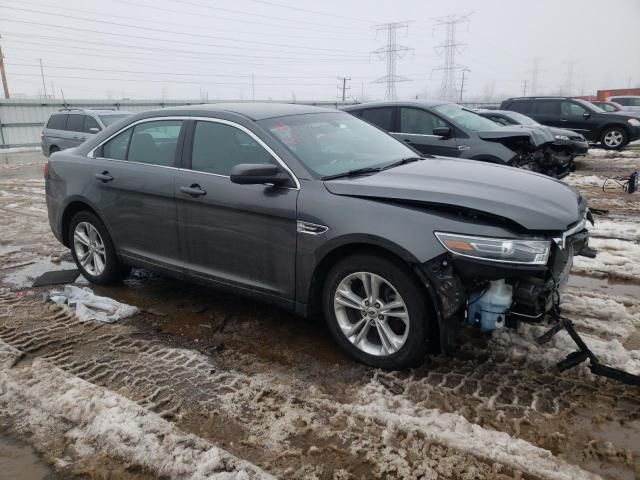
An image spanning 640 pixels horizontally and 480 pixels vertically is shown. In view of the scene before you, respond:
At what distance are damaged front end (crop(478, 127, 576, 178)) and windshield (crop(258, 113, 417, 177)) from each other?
14.2 ft

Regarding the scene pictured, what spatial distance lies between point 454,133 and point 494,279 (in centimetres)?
582

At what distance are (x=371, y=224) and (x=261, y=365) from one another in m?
1.25

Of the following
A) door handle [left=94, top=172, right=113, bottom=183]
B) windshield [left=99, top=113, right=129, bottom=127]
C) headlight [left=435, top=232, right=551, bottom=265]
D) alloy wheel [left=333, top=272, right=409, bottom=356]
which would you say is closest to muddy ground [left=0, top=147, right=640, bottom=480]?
alloy wheel [left=333, top=272, right=409, bottom=356]

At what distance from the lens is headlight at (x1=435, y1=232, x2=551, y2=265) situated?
301cm

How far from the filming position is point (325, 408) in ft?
10.1

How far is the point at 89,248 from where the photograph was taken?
5.27 m

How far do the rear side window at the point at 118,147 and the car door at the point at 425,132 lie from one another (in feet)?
15.4

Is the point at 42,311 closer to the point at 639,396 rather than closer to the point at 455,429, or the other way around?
the point at 455,429

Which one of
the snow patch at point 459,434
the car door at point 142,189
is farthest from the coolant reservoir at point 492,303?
the car door at point 142,189

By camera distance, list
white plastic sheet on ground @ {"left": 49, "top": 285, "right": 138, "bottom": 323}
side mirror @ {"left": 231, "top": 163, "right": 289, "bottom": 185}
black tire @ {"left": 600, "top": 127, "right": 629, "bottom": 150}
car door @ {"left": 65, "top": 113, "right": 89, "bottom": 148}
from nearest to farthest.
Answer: side mirror @ {"left": 231, "top": 163, "right": 289, "bottom": 185}, white plastic sheet on ground @ {"left": 49, "top": 285, "right": 138, "bottom": 323}, car door @ {"left": 65, "top": 113, "right": 89, "bottom": 148}, black tire @ {"left": 600, "top": 127, "right": 629, "bottom": 150}

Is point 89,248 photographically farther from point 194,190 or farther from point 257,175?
point 257,175

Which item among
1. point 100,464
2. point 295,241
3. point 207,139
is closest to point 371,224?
point 295,241

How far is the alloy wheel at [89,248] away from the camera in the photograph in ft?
17.0

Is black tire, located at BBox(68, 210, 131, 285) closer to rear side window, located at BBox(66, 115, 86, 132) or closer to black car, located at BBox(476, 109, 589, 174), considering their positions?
black car, located at BBox(476, 109, 589, 174)
